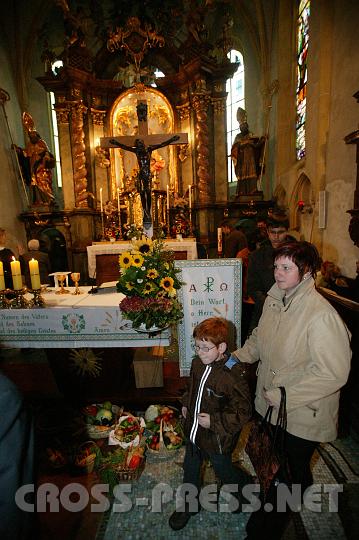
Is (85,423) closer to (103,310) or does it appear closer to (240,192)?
(103,310)

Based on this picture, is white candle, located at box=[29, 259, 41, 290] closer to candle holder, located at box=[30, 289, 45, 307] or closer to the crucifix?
candle holder, located at box=[30, 289, 45, 307]

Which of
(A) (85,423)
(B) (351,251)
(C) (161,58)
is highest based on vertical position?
(C) (161,58)

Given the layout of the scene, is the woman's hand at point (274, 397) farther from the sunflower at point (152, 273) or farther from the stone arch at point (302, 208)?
the stone arch at point (302, 208)

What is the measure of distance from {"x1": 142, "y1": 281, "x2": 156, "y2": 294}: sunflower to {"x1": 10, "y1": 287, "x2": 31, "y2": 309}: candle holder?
1.32m

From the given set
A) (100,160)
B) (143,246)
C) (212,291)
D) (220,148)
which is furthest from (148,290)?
(100,160)

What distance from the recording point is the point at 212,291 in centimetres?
298

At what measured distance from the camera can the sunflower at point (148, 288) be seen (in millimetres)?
2549

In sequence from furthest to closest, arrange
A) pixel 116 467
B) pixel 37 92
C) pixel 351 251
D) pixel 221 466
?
pixel 37 92, pixel 351 251, pixel 116 467, pixel 221 466

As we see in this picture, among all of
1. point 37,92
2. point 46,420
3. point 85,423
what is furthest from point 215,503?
point 37,92

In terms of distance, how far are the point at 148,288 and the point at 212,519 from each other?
1.77 metres

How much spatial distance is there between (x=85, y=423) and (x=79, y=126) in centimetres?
959

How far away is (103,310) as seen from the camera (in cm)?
288

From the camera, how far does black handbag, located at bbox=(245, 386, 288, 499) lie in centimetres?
155

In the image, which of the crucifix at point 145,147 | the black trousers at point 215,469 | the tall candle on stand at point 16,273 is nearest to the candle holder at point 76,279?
the tall candle on stand at point 16,273
